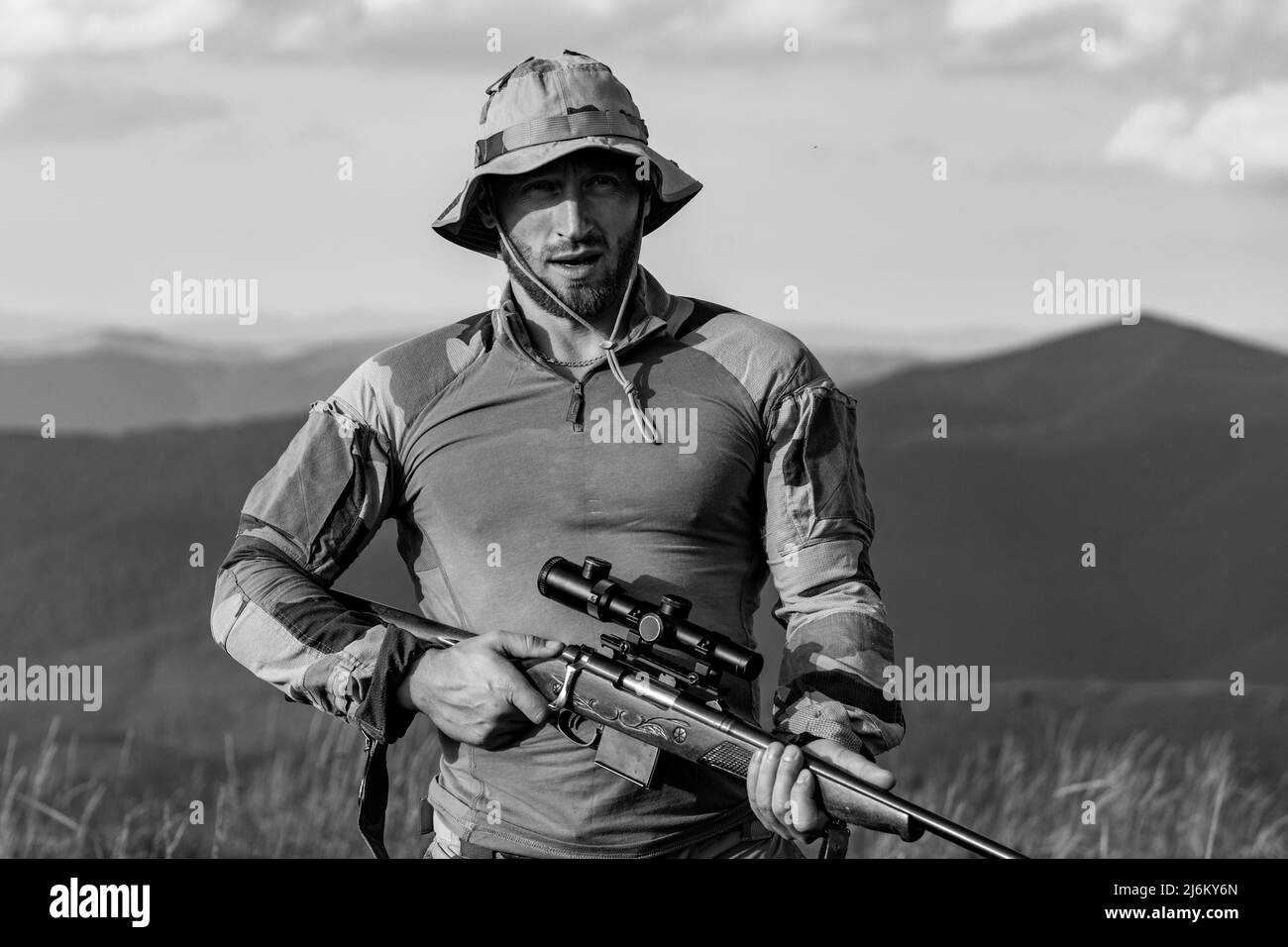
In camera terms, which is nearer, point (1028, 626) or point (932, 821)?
point (932, 821)

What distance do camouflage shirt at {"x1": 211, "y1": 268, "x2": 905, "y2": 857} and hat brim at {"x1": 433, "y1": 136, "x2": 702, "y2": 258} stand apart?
0.37 m

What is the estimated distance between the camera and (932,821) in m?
3.71

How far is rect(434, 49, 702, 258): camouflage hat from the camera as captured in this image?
4.41 m

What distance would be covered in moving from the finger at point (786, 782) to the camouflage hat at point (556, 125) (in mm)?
1533

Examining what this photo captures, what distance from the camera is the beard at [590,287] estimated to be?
4.42 m

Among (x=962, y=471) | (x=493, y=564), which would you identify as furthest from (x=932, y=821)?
(x=962, y=471)

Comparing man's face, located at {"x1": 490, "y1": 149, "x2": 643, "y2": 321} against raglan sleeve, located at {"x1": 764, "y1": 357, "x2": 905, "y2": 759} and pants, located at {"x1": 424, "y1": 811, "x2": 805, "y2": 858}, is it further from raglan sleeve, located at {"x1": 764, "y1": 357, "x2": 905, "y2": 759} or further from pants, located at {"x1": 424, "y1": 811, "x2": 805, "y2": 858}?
pants, located at {"x1": 424, "y1": 811, "x2": 805, "y2": 858}

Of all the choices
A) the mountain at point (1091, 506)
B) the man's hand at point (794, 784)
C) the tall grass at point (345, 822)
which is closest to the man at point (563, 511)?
the man's hand at point (794, 784)

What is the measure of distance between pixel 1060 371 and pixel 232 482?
19420mm

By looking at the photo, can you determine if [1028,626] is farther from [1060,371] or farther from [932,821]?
[932,821]

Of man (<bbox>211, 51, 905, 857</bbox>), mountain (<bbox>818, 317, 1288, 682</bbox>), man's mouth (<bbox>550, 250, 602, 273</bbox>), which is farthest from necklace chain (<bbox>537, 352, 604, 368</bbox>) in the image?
mountain (<bbox>818, 317, 1288, 682</bbox>)

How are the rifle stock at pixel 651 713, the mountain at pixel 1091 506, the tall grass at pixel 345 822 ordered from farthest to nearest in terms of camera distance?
the mountain at pixel 1091 506, the tall grass at pixel 345 822, the rifle stock at pixel 651 713

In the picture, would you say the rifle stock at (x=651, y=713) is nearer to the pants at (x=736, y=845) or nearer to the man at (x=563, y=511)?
the man at (x=563, y=511)
